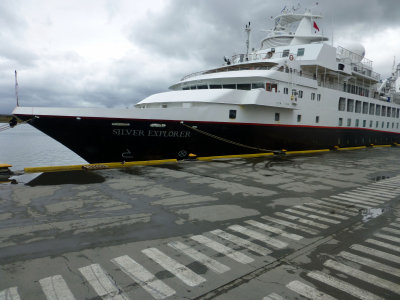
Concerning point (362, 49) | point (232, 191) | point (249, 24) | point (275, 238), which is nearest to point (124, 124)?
point (232, 191)

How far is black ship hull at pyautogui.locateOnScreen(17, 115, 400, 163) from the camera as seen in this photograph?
1157 cm

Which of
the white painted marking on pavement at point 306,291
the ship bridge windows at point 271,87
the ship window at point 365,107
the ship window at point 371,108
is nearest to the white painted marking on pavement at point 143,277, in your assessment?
the white painted marking on pavement at point 306,291

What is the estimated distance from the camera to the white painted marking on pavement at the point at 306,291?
328 cm

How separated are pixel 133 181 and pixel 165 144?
14.4 ft

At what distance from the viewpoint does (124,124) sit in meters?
12.1

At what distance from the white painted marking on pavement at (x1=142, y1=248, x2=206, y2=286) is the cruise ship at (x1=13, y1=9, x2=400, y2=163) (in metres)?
8.65

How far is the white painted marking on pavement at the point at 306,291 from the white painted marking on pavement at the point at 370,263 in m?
1.22

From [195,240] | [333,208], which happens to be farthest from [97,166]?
[333,208]

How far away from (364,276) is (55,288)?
4.09 metres

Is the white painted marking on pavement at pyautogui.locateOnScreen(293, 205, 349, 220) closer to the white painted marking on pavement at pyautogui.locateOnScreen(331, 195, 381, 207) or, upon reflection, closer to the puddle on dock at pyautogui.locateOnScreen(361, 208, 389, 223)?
the puddle on dock at pyautogui.locateOnScreen(361, 208, 389, 223)

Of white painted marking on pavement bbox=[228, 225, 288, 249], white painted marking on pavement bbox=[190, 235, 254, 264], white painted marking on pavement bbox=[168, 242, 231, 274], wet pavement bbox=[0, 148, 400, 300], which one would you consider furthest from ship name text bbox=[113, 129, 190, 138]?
white painted marking on pavement bbox=[168, 242, 231, 274]

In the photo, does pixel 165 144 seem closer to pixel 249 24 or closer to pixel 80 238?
pixel 80 238

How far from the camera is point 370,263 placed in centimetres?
411

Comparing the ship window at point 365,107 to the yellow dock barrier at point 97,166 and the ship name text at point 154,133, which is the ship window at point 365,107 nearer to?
the ship name text at point 154,133
